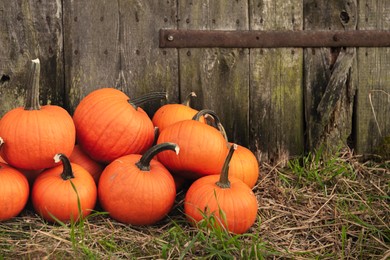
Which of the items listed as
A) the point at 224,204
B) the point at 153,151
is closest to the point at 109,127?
the point at 153,151

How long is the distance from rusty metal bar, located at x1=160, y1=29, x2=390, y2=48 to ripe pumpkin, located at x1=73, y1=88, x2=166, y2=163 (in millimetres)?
593

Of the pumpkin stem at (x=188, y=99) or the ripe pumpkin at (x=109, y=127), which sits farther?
the pumpkin stem at (x=188, y=99)

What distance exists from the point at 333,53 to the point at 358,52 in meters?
0.17

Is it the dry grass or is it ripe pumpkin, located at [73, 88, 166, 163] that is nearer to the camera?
the dry grass

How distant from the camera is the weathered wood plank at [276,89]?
141 inches

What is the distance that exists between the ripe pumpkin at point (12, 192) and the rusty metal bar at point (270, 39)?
3.90 feet

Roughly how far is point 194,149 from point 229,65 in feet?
2.72

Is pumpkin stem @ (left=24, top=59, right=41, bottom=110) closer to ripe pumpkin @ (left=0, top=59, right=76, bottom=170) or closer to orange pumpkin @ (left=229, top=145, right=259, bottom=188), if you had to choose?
ripe pumpkin @ (left=0, top=59, right=76, bottom=170)

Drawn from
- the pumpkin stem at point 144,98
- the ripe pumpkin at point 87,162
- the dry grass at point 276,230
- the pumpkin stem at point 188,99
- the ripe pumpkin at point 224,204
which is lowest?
the dry grass at point 276,230

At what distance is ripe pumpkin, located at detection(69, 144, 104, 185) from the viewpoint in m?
3.06

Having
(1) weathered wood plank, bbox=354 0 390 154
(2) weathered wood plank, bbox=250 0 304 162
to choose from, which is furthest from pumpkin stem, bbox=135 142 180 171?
(1) weathered wood plank, bbox=354 0 390 154

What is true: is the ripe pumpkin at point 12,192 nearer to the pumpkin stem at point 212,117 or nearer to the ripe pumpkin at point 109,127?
the ripe pumpkin at point 109,127

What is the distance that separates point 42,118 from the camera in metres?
2.75

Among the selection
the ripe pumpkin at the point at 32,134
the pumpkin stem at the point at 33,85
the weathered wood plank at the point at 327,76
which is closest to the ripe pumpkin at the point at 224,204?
the ripe pumpkin at the point at 32,134
